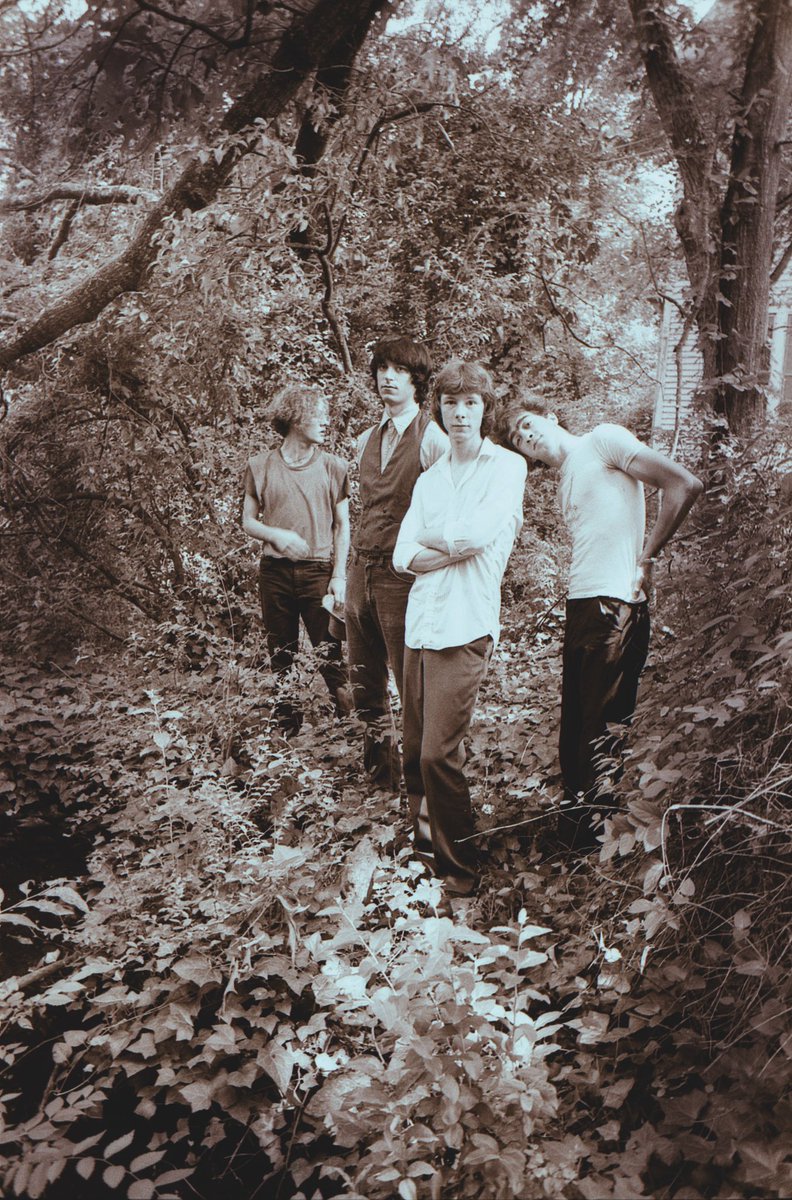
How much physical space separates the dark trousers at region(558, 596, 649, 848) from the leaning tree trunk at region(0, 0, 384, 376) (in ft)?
12.5

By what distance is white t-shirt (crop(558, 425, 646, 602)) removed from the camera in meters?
3.34

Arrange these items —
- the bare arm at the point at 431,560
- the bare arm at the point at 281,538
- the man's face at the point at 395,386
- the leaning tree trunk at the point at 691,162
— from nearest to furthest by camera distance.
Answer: the bare arm at the point at 431,560
the man's face at the point at 395,386
the bare arm at the point at 281,538
the leaning tree trunk at the point at 691,162

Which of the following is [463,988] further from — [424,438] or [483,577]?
[424,438]

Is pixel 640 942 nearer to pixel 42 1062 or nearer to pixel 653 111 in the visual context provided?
pixel 42 1062

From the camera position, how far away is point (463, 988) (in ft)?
7.48

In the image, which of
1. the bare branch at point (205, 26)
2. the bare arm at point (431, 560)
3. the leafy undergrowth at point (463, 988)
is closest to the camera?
the leafy undergrowth at point (463, 988)

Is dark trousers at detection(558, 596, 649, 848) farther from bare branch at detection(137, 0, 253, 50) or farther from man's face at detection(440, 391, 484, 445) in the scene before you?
bare branch at detection(137, 0, 253, 50)

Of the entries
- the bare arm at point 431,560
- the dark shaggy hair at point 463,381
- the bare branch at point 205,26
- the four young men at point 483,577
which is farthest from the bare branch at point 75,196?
the bare arm at point 431,560

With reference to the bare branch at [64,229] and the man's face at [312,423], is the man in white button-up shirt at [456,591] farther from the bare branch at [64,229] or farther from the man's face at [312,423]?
the bare branch at [64,229]

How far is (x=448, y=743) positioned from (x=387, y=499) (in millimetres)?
1170

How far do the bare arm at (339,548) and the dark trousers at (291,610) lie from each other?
0.08 metres

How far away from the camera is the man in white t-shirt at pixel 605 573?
3291 mm

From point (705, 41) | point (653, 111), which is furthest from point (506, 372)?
point (705, 41)

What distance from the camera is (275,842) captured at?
3.78 m
